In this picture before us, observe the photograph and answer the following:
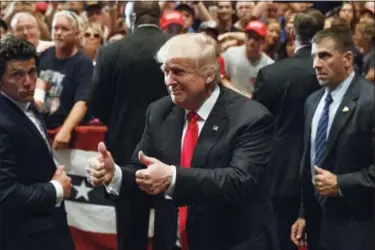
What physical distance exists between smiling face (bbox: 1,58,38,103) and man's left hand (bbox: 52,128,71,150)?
1.83m

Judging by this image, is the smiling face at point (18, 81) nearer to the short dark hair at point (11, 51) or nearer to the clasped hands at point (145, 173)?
the short dark hair at point (11, 51)

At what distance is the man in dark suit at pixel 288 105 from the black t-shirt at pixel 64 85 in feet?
4.09

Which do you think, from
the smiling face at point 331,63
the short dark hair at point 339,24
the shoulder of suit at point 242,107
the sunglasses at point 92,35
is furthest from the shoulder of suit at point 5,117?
the sunglasses at point 92,35

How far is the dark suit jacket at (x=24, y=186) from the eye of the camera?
11.4 feet

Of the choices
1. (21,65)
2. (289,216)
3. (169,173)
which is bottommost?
(289,216)

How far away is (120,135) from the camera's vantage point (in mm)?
5184

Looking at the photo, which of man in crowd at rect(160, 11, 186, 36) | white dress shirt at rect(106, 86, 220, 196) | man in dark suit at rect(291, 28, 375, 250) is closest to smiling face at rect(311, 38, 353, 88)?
man in dark suit at rect(291, 28, 375, 250)

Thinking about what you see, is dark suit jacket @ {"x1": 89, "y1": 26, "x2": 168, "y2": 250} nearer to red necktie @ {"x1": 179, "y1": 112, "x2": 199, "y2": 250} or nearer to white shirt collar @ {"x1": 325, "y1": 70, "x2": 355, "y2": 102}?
white shirt collar @ {"x1": 325, "y1": 70, "x2": 355, "y2": 102}

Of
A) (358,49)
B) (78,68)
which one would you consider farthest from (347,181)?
(358,49)

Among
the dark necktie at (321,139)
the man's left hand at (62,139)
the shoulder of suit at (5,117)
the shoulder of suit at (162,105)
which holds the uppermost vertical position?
the shoulder of suit at (162,105)

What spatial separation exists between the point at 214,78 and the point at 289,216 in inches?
98.0

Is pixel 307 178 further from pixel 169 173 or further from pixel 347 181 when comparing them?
pixel 169 173

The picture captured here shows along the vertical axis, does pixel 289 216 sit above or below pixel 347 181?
below

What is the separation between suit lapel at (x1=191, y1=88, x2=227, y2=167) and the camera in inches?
122
